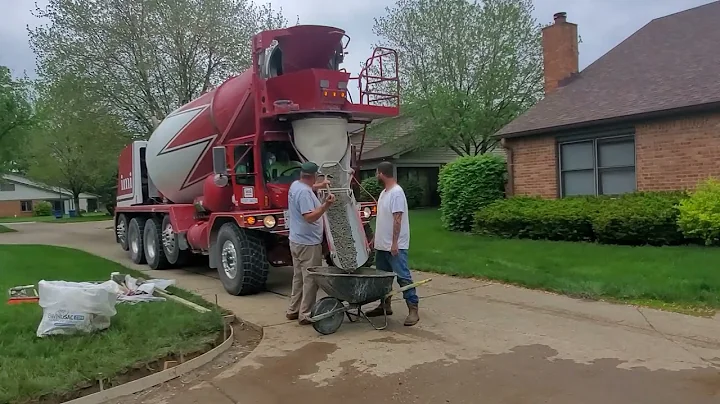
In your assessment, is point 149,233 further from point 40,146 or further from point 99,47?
point 40,146

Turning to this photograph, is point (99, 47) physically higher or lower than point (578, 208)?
higher

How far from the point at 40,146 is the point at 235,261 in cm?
3569

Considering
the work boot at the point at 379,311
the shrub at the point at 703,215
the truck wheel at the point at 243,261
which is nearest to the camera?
the work boot at the point at 379,311

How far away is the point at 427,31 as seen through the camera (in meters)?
24.3

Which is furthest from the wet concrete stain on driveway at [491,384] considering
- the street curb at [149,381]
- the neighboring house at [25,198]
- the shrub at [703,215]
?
the neighboring house at [25,198]

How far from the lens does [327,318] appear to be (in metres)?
6.77

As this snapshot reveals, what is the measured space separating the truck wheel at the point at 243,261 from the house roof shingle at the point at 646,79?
8897 mm

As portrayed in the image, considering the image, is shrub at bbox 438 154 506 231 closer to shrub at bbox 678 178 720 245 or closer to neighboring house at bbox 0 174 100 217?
shrub at bbox 678 178 720 245

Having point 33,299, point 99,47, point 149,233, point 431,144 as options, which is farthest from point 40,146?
point 33,299

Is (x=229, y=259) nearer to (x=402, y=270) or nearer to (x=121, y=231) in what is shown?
(x=402, y=270)

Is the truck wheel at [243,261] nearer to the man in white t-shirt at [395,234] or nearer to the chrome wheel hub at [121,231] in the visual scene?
the man in white t-shirt at [395,234]

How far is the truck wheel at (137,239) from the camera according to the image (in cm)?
1378

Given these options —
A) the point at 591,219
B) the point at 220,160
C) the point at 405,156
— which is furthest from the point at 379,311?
the point at 405,156

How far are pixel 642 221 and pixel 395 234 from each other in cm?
682
